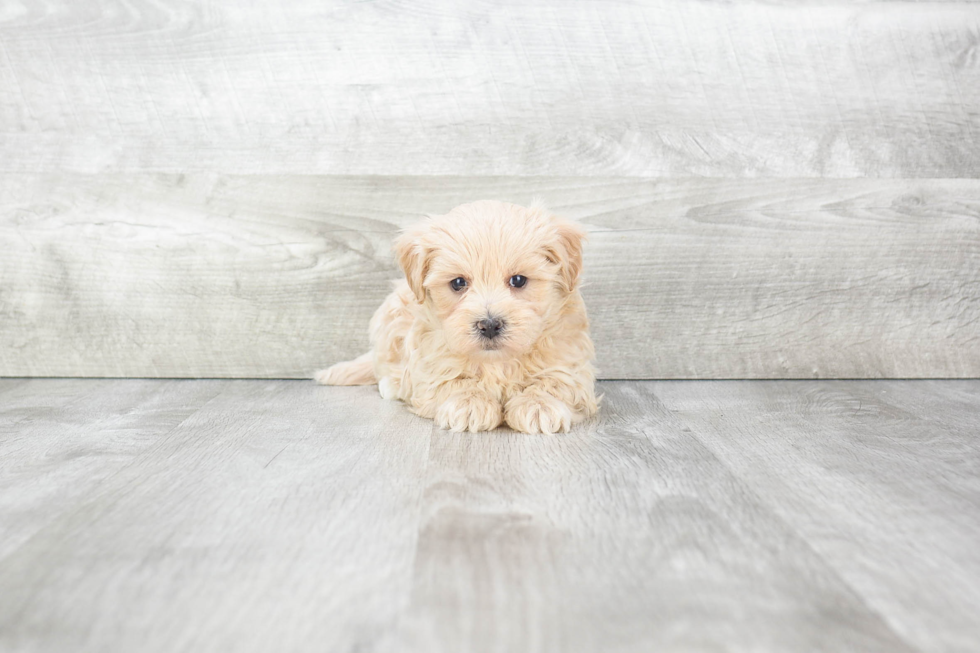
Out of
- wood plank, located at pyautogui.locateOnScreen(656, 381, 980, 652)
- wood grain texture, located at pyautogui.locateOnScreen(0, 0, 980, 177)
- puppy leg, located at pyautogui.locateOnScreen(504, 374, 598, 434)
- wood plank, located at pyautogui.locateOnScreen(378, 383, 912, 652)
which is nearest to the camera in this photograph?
wood plank, located at pyautogui.locateOnScreen(378, 383, 912, 652)

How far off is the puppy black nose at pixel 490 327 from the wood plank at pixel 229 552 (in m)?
0.32

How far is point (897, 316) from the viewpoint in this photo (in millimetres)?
2619

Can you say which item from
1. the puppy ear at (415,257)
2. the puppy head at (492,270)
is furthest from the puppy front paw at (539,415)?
the puppy ear at (415,257)

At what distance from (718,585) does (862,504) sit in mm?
487

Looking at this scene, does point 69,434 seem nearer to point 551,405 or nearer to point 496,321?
point 496,321

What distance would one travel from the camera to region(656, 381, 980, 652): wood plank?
1036 millimetres

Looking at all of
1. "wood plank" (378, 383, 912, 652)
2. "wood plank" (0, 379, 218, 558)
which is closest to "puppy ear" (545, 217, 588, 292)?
"wood plank" (378, 383, 912, 652)

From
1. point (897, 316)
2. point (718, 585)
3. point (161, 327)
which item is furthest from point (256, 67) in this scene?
point (897, 316)

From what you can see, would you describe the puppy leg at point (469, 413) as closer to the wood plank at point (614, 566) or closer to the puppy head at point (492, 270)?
the puppy head at point (492, 270)

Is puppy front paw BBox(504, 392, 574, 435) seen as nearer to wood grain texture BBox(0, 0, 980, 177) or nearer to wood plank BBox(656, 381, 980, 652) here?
wood plank BBox(656, 381, 980, 652)

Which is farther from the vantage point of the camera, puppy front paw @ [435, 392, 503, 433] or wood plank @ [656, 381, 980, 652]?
puppy front paw @ [435, 392, 503, 433]

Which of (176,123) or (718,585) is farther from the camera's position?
(176,123)

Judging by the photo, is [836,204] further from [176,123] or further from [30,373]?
[30,373]

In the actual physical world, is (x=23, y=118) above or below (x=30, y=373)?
above
